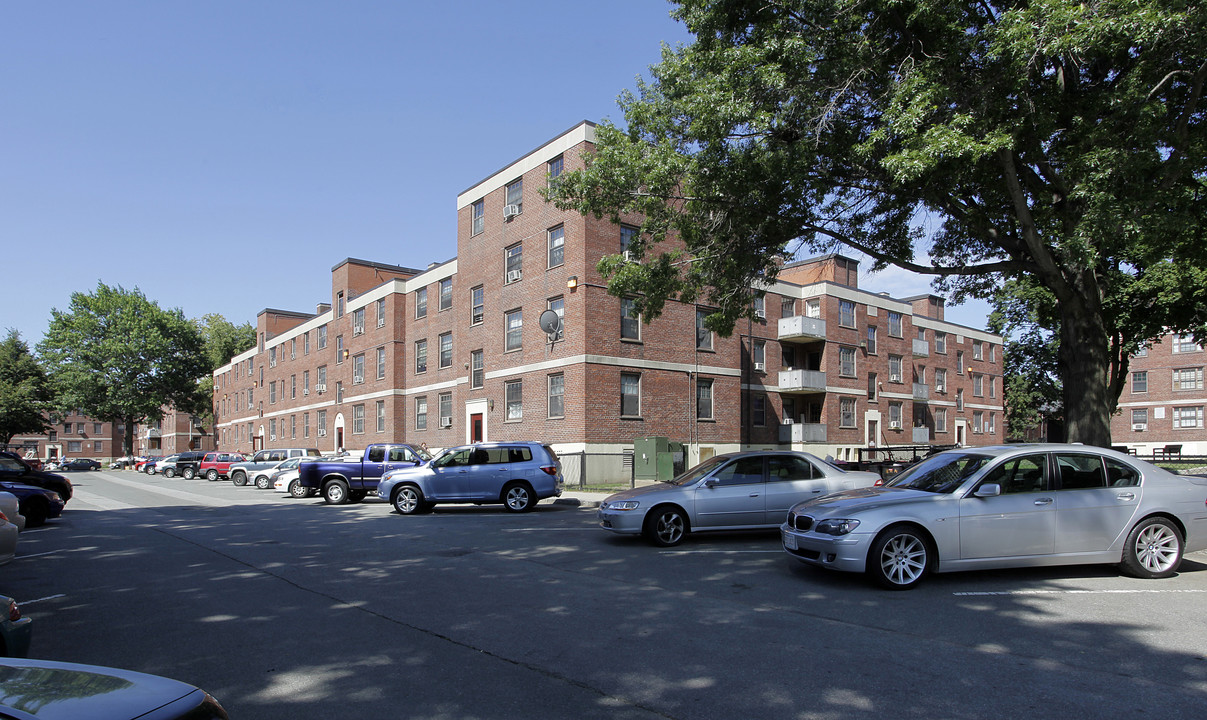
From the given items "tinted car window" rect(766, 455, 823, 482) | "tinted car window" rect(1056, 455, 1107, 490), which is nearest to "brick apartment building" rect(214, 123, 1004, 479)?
"tinted car window" rect(766, 455, 823, 482)

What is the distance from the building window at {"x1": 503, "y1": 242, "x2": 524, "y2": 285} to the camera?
31906 mm

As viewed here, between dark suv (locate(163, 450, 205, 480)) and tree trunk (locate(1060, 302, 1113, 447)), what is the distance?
150 feet

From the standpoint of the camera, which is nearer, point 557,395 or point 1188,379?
point 557,395

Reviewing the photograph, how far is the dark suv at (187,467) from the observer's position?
45.5 meters

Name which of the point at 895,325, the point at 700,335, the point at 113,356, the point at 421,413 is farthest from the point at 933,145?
the point at 113,356

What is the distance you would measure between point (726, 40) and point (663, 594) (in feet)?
35.5

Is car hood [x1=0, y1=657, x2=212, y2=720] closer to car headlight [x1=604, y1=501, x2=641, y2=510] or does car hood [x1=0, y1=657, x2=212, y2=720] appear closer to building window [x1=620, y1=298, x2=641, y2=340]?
car headlight [x1=604, y1=501, x2=641, y2=510]

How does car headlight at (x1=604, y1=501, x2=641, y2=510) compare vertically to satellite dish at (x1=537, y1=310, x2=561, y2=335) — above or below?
below

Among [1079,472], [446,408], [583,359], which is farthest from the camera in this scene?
→ [446,408]

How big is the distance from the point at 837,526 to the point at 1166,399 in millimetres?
63501

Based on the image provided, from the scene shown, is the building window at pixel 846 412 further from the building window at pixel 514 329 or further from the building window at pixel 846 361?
the building window at pixel 514 329

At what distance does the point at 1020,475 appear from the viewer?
8.51m

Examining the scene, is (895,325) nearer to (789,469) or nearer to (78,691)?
(789,469)

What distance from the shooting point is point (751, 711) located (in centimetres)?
453
